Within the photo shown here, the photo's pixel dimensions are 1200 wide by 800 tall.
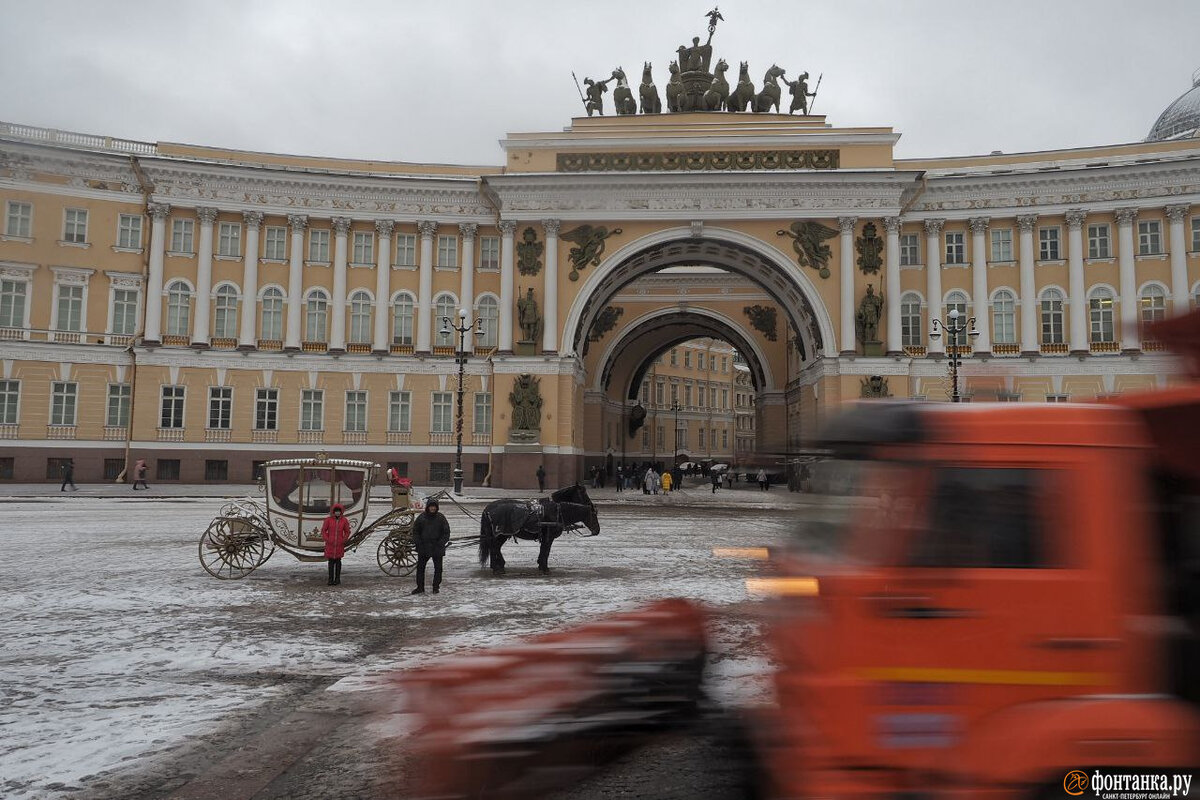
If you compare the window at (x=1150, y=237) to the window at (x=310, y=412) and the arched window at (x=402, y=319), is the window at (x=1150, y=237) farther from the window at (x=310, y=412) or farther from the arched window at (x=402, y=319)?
the window at (x=310, y=412)

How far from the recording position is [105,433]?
121 feet

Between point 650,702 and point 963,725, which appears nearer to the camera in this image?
point 963,725

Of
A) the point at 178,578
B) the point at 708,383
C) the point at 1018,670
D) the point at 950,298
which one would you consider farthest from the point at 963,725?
the point at 708,383

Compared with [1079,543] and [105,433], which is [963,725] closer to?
[1079,543]

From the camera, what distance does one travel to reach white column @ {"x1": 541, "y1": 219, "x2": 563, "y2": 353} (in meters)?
39.1

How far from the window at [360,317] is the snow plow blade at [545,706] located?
37.1m

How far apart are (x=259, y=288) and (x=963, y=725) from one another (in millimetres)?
40556

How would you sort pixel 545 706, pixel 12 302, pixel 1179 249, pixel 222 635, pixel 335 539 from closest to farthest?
pixel 545 706 → pixel 222 635 → pixel 335 539 → pixel 12 302 → pixel 1179 249

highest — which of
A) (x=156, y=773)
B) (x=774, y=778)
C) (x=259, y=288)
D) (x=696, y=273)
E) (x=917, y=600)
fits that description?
(x=696, y=273)

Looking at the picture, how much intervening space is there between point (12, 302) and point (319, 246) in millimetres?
13496

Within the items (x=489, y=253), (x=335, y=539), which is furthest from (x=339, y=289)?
(x=335, y=539)

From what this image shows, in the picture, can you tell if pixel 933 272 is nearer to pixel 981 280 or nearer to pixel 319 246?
pixel 981 280

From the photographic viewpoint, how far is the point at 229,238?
3900 centimetres

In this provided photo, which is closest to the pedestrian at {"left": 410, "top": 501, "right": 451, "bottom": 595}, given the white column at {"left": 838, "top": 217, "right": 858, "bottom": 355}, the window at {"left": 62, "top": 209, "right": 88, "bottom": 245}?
the white column at {"left": 838, "top": 217, "right": 858, "bottom": 355}
